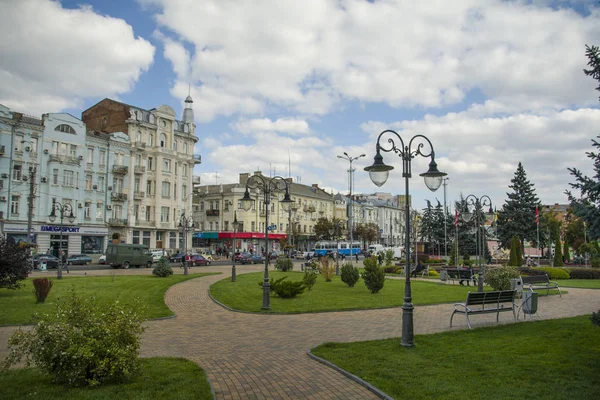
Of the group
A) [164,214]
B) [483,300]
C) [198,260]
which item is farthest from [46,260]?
[483,300]

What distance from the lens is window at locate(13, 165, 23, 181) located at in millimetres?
46250

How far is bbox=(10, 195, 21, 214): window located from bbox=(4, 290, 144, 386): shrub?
46.0 metres

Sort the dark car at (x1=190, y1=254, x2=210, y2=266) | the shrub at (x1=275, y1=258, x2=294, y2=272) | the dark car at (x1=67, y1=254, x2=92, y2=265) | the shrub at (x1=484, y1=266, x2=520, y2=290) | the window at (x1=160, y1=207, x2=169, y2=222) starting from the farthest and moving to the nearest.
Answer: the window at (x1=160, y1=207, x2=169, y2=222) < the dark car at (x1=190, y1=254, x2=210, y2=266) < the dark car at (x1=67, y1=254, x2=92, y2=265) < the shrub at (x1=275, y1=258, x2=294, y2=272) < the shrub at (x1=484, y1=266, x2=520, y2=290)

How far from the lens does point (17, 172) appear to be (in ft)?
153

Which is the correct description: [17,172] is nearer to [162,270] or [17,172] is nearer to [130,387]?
[162,270]

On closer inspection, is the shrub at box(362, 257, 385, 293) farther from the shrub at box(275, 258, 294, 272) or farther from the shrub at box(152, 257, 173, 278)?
the shrub at box(275, 258, 294, 272)

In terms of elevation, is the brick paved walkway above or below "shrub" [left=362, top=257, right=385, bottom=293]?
below

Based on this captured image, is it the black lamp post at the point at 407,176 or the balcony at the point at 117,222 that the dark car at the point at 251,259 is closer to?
the balcony at the point at 117,222

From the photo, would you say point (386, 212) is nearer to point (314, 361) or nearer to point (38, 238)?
point (38, 238)

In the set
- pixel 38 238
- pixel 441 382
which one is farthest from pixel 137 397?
pixel 38 238

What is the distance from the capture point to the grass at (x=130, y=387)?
622 centimetres

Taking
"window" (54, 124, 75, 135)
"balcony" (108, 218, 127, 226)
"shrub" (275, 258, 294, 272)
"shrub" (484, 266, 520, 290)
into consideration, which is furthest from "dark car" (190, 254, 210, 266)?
"shrub" (484, 266, 520, 290)

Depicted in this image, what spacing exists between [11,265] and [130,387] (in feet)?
45.7

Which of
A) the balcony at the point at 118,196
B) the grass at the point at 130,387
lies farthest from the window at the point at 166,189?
the grass at the point at 130,387
